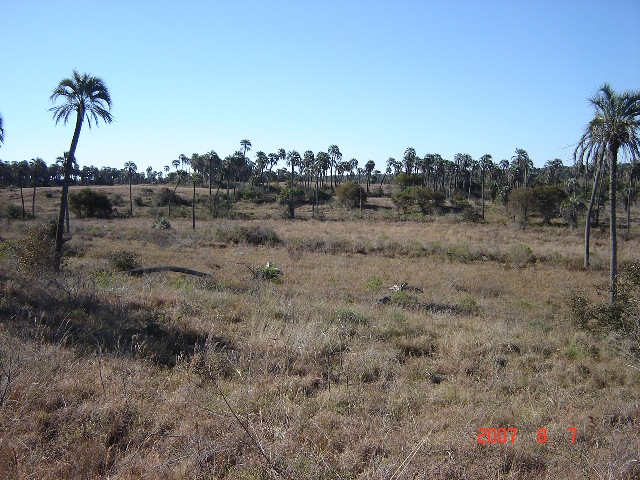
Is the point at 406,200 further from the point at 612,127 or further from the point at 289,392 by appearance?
the point at 289,392

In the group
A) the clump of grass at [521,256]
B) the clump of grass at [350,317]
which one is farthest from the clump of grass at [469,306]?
the clump of grass at [521,256]

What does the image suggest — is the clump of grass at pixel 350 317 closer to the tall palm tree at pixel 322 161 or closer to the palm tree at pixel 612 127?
the palm tree at pixel 612 127

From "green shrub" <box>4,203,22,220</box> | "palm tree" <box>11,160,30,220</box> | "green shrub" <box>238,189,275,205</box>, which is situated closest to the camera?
"green shrub" <box>4,203,22,220</box>

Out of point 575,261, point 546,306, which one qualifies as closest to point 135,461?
point 546,306

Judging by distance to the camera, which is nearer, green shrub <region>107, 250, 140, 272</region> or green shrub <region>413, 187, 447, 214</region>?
green shrub <region>107, 250, 140, 272</region>

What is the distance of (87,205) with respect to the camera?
62.5m

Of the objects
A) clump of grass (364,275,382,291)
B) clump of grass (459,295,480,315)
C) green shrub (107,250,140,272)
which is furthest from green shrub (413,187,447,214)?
green shrub (107,250,140,272)

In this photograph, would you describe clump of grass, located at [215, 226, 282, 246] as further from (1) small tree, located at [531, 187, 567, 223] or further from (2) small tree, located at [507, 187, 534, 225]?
(1) small tree, located at [531, 187, 567, 223]

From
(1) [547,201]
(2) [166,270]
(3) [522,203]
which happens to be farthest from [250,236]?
(1) [547,201]
